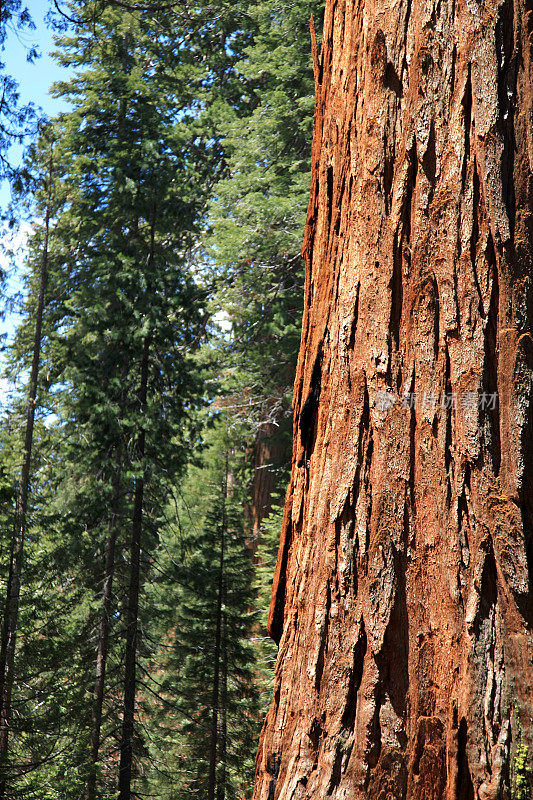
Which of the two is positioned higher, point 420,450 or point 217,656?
point 420,450

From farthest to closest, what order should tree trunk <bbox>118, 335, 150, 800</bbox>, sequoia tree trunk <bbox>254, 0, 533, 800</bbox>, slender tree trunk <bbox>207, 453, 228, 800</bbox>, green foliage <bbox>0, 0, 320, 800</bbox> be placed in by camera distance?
slender tree trunk <bbox>207, 453, 228, 800</bbox> → green foliage <bbox>0, 0, 320, 800</bbox> → tree trunk <bbox>118, 335, 150, 800</bbox> → sequoia tree trunk <bbox>254, 0, 533, 800</bbox>

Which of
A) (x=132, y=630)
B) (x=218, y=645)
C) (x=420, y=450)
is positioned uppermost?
(x=420, y=450)

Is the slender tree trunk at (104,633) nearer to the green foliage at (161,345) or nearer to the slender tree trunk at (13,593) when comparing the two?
the green foliage at (161,345)

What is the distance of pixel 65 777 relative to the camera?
11.8m

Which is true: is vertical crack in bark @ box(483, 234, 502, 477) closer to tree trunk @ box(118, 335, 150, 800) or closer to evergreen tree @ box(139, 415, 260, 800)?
tree trunk @ box(118, 335, 150, 800)

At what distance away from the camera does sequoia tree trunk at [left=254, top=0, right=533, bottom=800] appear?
176cm

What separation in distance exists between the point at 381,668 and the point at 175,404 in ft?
39.4

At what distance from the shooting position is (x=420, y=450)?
1.91 meters

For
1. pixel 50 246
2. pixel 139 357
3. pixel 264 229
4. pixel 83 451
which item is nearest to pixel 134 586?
pixel 83 451

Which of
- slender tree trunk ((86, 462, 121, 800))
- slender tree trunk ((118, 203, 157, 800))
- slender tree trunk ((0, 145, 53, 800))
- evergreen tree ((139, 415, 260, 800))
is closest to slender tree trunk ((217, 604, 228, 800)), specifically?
evergreen tree ((139, 415, 260, 800))

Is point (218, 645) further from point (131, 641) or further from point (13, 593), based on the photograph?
point (13, 593)

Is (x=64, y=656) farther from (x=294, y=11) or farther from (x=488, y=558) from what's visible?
(x=294, y=11)

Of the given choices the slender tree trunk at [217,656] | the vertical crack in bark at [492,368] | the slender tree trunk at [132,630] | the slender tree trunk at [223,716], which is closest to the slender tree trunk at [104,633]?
the slender tree trunk at [132,630]

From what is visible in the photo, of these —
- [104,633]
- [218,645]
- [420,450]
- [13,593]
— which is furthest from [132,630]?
[420,450]
